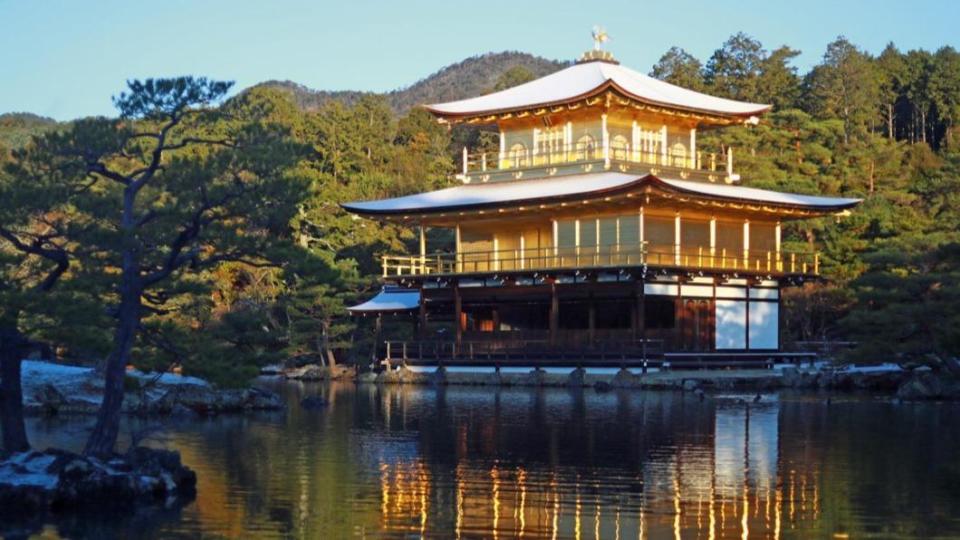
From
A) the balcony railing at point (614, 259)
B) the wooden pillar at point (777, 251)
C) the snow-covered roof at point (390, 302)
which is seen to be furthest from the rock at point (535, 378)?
the wooden pillar at point (777, 251)

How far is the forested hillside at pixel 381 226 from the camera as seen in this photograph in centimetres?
1780

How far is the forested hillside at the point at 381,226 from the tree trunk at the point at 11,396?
28cm

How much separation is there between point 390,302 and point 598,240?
9242 mm

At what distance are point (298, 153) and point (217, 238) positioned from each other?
62.7 inches

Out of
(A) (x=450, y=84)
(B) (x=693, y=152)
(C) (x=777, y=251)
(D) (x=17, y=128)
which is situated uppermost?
(A) (x=450, y=84)

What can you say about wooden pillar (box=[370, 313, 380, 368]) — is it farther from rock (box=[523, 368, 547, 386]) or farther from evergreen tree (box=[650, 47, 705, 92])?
evergreen tree (box=[650, 47, 705, 92])

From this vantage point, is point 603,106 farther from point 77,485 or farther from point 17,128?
point 17,128

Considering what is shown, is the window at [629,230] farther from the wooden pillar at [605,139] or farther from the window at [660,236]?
the wooden pillar at [605,139]

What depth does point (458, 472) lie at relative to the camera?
1902 cm

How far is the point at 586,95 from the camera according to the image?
45906mm

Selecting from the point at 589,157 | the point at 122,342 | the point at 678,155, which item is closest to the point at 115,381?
the point at 122,342

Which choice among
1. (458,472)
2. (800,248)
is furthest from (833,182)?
(458,472)

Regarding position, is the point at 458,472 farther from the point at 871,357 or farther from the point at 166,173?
the point at 871,357

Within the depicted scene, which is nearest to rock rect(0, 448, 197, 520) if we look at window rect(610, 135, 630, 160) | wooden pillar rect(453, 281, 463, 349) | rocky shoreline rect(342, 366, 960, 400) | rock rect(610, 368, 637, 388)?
rocky shoreline rect(342, 366, 960, 400)
